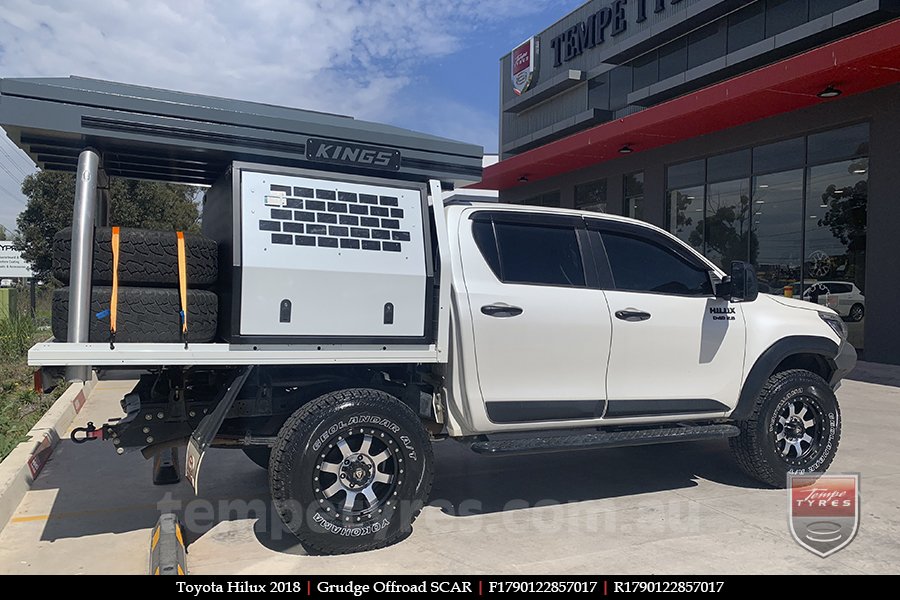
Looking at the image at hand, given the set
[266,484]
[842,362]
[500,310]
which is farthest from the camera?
[842,362]

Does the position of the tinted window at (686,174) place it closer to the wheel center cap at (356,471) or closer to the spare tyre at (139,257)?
the wheel center cap at (356,471)

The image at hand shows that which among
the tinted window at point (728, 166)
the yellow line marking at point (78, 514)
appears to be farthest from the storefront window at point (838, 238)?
the yellow line marking at point (78, 514)

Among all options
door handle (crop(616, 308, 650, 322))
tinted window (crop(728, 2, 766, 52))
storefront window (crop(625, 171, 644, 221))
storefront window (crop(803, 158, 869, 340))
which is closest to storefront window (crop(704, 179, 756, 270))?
storefront window (crop(803, 158, 869, 340))

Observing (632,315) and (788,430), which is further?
(788,430)

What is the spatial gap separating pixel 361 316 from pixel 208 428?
1074mm

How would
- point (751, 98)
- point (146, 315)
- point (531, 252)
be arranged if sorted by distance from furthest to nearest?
point (751, 98) → point (531, 252) → point (146, 315)

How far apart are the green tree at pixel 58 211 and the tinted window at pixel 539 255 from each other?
16210 millimetres

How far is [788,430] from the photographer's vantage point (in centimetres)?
528

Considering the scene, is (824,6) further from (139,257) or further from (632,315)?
(139,257)

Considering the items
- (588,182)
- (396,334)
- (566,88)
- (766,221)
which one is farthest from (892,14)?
(396,334)

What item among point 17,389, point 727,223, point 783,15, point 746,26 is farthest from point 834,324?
point 746,26

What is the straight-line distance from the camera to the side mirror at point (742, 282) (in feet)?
16.4

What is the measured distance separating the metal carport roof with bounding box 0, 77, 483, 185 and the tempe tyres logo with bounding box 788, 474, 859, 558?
302cm
